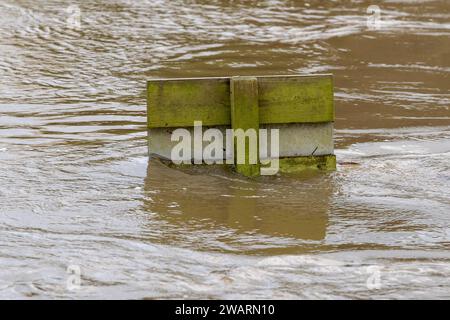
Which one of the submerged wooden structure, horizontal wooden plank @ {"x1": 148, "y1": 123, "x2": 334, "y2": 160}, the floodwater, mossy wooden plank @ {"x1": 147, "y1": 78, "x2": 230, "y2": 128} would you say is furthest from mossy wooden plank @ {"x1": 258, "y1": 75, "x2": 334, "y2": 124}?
the floodwater

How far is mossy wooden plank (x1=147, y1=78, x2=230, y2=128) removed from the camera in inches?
382

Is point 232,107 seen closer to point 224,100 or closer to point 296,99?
point 224,100

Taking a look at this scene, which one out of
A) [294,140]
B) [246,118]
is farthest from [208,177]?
[294,140]

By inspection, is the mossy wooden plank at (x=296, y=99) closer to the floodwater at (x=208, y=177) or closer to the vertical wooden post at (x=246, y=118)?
the vertical wooden post at (x=246, y=118)

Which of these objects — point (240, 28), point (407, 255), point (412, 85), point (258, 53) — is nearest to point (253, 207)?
point (407, 255)

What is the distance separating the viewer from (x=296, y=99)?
9750 mm

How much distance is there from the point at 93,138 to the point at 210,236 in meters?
3.29

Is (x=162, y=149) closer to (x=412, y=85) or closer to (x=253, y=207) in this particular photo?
(x=253, y=207)

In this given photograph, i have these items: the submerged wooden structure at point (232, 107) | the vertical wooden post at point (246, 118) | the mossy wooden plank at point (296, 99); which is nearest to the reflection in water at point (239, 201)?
the vertical wooden post at point (246, 118)

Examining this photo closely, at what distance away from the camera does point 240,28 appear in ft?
53.9

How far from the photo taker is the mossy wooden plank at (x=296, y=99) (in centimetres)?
971

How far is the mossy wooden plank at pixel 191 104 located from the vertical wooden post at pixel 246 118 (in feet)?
0.65

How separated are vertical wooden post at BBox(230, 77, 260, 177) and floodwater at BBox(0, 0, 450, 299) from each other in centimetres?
21

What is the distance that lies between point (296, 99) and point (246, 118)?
591 mm
